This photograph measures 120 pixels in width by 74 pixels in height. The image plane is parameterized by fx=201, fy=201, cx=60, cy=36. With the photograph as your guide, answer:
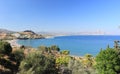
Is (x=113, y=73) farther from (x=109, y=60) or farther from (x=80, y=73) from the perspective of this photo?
(x=80, y=73)

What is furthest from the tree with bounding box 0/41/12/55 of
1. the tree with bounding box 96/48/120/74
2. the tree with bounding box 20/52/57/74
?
the tree with bounding box 96/48/120/74

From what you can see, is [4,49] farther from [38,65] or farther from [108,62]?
[108,62]

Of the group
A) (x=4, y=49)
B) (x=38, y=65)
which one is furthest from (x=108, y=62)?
(x=4, y=49)

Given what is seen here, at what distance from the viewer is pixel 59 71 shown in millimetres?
25281

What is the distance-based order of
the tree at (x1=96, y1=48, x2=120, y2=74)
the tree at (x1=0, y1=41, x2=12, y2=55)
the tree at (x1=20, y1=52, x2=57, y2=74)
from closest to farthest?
the tree at (x1=20, y1=52, x2=57, y2=74) < the tree at (x1=96, y1=48, x2=120, y2=74) < the tree at (x1=0, y1=41, x2=12, y2=55)

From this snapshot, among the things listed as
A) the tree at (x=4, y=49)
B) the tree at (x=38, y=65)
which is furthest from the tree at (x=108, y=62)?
the tree at (x=4, y=49)

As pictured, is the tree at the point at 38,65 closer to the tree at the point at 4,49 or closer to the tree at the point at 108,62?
the tree at the point at 108,62

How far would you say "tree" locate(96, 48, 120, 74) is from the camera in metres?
23.5

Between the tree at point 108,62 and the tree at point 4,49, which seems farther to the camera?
the tree at point 4,49

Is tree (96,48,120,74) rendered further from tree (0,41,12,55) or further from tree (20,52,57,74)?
tree (0,41,12,55)

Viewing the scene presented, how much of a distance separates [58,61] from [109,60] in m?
12.2

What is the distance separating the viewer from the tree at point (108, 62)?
23.5 m

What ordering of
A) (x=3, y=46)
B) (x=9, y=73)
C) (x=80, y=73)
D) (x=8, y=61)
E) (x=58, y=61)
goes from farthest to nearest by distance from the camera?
(x=58, y=61) < (x=3, y=46) < (x=8, y=61) < (x=9, y=73) < (x=80, y=73)

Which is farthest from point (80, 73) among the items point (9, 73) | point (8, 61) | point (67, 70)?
point (8, 61)
